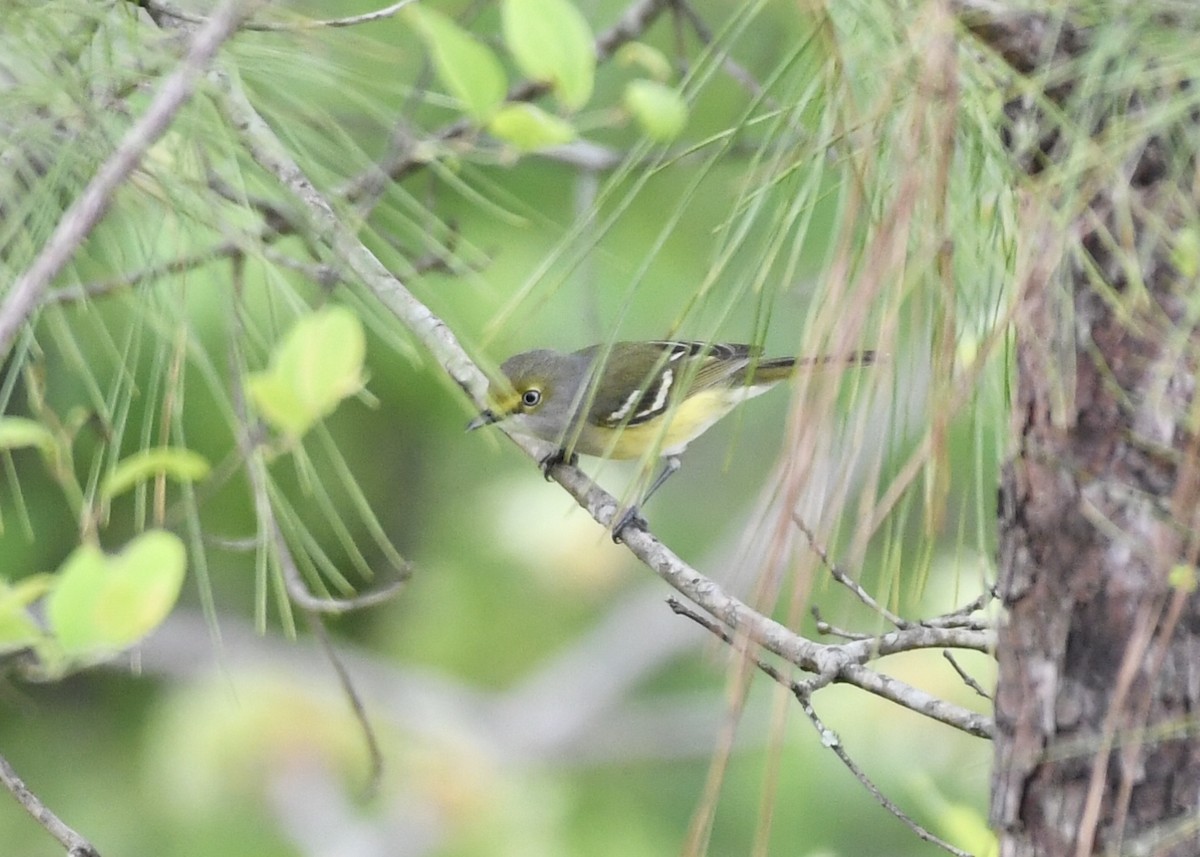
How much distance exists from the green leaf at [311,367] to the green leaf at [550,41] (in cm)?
16

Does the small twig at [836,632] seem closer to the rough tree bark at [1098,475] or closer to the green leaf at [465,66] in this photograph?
the rough tree bark at [1098,475]

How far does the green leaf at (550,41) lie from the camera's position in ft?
2.27

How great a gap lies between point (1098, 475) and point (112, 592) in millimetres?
553

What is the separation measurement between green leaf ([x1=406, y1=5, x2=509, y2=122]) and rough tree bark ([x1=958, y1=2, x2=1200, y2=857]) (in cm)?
27

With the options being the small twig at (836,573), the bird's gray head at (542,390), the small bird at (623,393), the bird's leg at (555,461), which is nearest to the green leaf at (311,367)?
the small twig at (836,573)

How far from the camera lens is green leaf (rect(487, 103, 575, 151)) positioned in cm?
74

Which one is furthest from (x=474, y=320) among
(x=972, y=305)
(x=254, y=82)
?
(x=972, y=305)

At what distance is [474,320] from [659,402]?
630 millimetres

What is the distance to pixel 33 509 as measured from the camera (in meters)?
3.37

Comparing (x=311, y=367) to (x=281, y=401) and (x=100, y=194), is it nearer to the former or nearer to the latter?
(x=281, y=401)

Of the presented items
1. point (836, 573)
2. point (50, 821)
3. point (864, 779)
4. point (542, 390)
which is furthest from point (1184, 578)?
point (542, 390)

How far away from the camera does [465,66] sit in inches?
26.7

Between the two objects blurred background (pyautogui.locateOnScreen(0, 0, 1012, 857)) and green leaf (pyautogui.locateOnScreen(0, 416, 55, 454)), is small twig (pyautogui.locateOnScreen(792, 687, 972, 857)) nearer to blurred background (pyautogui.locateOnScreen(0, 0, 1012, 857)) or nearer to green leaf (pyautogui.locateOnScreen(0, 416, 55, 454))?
blurred background (pyautogui.locateOnScreen(0, 0, 1012, 857))

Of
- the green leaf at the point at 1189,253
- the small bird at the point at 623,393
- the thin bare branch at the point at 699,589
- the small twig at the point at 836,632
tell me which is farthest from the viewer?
the small bird at the point at 623,393
